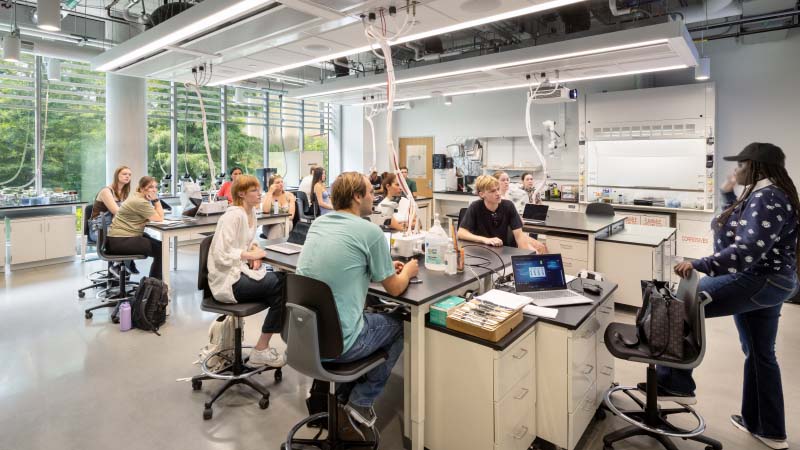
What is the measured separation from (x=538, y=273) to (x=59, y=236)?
6298 millimetres

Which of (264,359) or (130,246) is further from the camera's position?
(130,246)

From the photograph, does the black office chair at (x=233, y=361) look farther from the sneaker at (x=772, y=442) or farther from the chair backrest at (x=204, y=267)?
the sneaker at (x=772, y=442)

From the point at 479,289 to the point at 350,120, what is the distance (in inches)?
340

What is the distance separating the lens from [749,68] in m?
6.10

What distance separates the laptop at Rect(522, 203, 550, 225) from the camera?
15.8 ft

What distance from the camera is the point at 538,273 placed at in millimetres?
2451

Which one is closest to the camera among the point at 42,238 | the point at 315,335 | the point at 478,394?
the point at 315,335

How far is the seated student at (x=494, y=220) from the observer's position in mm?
3482

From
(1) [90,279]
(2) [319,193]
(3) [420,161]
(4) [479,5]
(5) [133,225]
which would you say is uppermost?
(4) [479,5]

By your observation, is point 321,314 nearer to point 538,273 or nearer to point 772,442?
point 538,273

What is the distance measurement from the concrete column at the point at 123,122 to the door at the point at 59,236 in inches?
35.4

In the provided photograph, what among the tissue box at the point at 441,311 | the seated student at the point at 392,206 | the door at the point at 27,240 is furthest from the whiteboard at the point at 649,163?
the door at the point at 27,240

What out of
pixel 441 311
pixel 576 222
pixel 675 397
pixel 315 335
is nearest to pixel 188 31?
pixel 315 335

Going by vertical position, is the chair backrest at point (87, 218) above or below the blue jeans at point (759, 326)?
above
